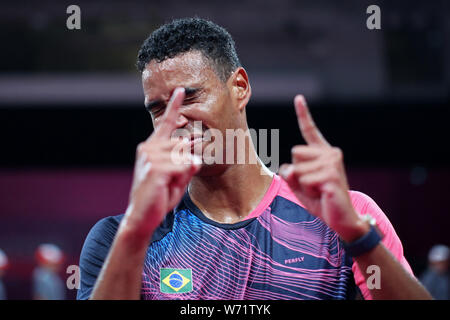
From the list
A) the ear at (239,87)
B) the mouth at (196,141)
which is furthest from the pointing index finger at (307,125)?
the ear at (239,87)

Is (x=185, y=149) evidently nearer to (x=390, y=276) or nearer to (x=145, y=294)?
(x=145, y=294)

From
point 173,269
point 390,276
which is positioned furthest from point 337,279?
point 173,269

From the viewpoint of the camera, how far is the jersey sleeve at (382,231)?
4.56 ft

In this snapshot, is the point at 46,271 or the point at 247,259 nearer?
the point at 247,259

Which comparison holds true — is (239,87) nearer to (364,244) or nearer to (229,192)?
(229,192)

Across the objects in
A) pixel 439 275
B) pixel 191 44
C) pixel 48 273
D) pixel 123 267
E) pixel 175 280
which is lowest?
pixel 439 275

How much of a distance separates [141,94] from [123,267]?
5466mm

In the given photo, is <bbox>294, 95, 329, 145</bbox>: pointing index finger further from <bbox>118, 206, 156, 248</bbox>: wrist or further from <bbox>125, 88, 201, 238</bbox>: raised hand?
<bbox>118, 206, 156, 248</bbox>: wrist

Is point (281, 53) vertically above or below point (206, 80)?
above

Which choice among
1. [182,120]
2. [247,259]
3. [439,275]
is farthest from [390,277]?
[439,275]

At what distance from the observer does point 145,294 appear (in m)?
1.38

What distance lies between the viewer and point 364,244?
1.16 m

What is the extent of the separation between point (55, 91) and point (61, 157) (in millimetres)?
830

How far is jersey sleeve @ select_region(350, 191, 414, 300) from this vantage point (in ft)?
4.56
